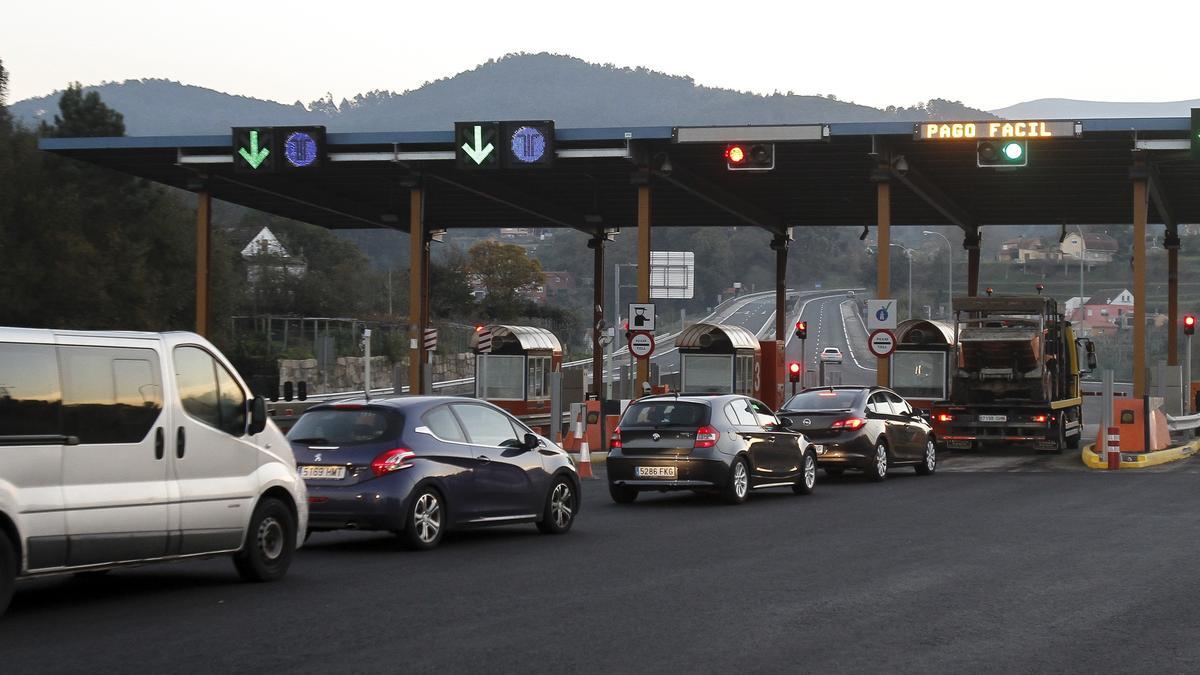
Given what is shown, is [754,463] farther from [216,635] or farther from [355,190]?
[355,190]

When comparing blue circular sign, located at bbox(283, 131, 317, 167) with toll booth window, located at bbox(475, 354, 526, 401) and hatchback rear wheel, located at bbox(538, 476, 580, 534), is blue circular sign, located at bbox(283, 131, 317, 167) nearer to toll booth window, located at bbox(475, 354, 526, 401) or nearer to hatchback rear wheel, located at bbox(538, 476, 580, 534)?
toll booth window, located at bbox(475, 354, 526, 401)

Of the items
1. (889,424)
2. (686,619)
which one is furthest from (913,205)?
(686,619)

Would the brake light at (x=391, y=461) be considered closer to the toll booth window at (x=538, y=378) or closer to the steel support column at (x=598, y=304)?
the steel support column at (x=598, y=304)

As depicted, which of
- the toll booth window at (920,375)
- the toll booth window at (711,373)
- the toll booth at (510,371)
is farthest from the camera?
the toll booth at (510,371)

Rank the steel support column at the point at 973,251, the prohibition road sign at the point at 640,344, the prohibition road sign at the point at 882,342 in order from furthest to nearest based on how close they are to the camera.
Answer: the steel support column at the point at 973,251, the prohibition road sign at the point at 882,342, the prohibition road sign at the point at 640,344

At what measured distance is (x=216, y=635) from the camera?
9656 millimetres

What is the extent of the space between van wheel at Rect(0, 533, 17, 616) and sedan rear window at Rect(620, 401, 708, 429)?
11567 mm

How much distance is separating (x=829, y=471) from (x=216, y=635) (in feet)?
57.9

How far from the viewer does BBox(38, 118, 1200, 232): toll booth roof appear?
3712 cm

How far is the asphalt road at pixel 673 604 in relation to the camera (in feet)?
29.1

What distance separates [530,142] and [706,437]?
16576 mm

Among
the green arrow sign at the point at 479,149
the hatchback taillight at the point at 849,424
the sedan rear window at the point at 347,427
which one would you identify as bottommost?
the hatchback taillight at the point at 849,424

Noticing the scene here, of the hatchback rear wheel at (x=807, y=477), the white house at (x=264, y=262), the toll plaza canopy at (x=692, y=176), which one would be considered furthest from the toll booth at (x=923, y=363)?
the white house at (x=264, y=262)

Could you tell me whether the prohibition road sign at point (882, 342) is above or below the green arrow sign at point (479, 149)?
below
